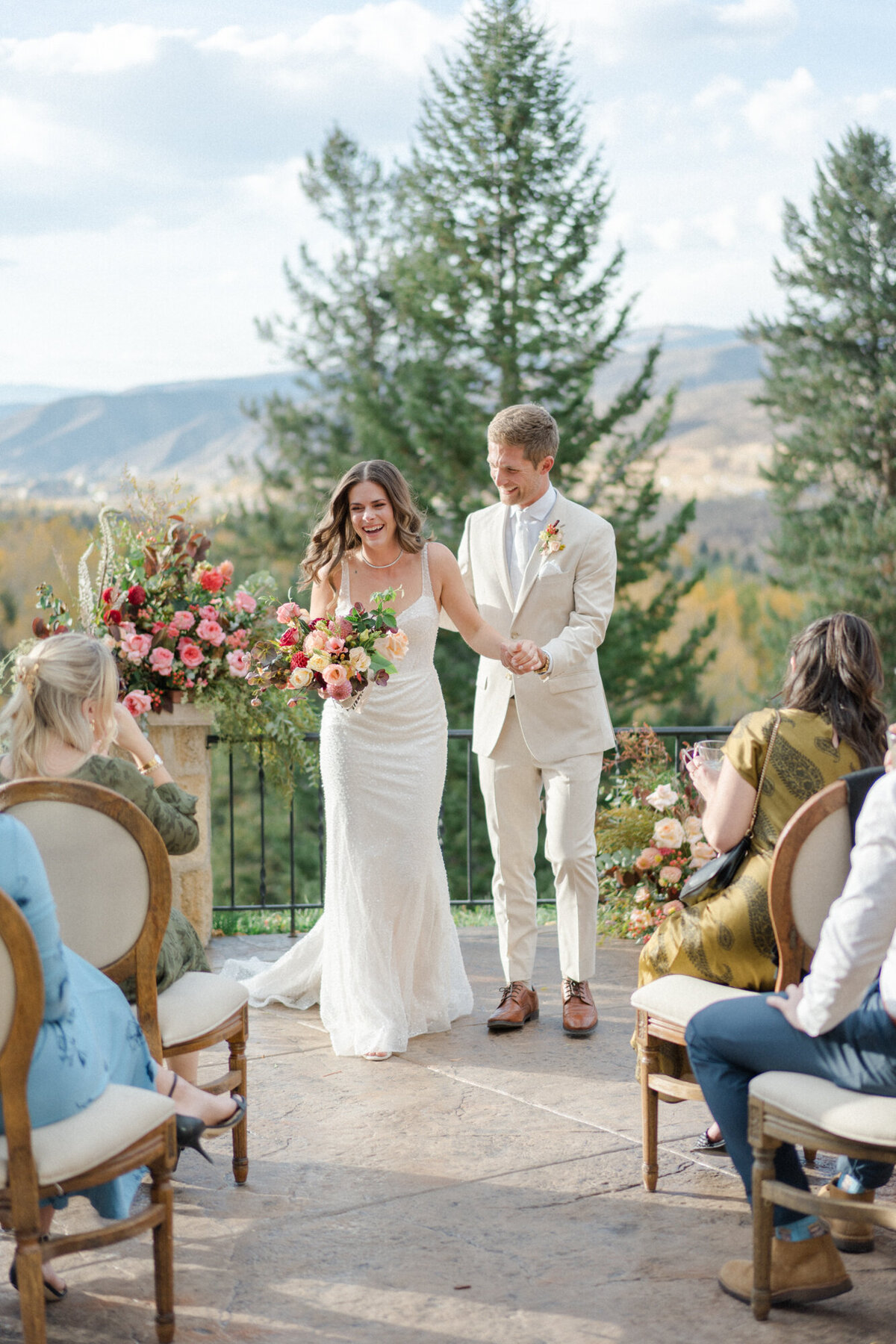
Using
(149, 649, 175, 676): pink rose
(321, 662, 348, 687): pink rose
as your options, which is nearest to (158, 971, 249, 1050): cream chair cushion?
(321, 662, 348, 687): pink rose

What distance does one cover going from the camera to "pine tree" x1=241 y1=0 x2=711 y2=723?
17562 millimetres

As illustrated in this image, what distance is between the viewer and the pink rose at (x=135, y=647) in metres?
4.77

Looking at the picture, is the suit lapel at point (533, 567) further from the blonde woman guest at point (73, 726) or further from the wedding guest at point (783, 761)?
the blonde woman guest at point (73, 726)

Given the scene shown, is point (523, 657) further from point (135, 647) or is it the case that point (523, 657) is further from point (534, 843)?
point (135, 647)

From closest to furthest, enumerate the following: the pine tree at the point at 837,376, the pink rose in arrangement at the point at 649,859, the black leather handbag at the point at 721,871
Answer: the black leather handbag at the point at 721,871 < the pink rose in arrangement at the point at 649,859 < the pine tree at the point at 837,376

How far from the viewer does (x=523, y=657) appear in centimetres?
400

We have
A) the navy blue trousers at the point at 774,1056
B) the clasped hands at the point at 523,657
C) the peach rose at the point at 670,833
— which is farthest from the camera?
the peach rose at the point at 670,833

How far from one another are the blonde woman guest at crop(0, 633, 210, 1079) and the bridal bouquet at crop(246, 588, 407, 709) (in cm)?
89

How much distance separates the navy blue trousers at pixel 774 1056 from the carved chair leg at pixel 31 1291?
53.9 inches

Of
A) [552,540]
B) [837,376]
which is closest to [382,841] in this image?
[552,540]

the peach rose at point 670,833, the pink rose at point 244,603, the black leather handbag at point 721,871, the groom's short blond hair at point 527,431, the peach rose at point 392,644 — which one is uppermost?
the groom's short blond hair at point 527,431

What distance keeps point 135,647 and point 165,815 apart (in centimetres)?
202

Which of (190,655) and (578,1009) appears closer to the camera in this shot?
(578,1009)

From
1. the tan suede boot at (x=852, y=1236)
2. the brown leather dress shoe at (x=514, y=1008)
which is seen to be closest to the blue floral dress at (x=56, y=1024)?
the tan suede boot at (x=852, y=1236)
